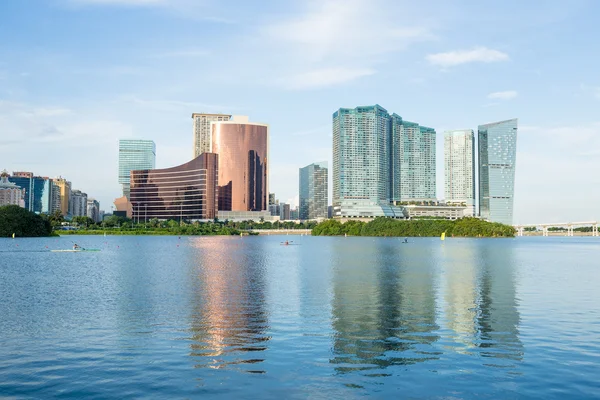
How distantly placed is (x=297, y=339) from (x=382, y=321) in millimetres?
8386

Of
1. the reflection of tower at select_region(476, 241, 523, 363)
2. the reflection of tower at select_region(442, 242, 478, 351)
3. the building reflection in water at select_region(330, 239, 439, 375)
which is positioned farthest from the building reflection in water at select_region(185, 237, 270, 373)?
the reflection of tower at select_region(476, 241, 523, 363)

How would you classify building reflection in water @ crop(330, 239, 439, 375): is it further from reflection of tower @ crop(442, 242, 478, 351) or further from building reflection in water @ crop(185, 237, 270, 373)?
building reflection in water @ crop(185, 237, 270, 373)

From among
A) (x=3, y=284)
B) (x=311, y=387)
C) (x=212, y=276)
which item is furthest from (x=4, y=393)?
(x=212, y=276)

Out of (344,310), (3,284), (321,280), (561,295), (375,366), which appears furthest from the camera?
(321,280)

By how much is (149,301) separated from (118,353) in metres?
18.7

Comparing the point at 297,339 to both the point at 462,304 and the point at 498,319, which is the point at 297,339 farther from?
the point at 462,304

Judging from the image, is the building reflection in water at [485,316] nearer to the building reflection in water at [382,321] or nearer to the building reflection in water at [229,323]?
the building reflection in water at [382,321]

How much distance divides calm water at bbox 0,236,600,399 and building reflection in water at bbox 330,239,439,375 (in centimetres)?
12

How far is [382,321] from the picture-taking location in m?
37.8

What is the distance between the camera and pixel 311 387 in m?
22.8

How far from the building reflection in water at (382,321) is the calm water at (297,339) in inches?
4.9

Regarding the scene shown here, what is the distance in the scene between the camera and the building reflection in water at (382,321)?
2786 centimetres

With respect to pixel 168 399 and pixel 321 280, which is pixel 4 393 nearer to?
pixel 168 399

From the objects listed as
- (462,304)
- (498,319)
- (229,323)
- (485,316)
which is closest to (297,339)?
(229,323)
